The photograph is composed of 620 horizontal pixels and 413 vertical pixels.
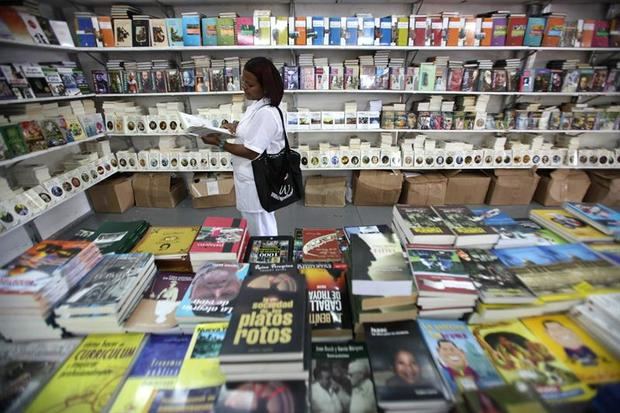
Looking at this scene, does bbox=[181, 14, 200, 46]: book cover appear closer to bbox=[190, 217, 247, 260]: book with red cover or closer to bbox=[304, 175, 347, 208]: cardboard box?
bbox=[304, 175, 347, 208]: cardboard box

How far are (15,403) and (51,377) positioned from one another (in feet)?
0.27

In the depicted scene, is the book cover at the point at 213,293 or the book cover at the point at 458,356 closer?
the book cover at the point at 458,356

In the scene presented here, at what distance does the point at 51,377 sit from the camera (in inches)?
33.3

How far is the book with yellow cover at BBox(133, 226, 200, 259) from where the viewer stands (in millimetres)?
1291

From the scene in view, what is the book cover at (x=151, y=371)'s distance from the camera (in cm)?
79

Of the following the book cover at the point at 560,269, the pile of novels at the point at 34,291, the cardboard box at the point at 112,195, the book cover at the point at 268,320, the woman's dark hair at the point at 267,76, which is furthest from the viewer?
the cardboard box at the point at 112,195

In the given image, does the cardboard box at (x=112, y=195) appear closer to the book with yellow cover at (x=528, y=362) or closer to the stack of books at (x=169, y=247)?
the stack of books at (x=169, y=247)

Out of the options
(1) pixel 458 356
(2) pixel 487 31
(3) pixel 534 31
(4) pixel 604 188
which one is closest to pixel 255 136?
(1) pixel 458 356

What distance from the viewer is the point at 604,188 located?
3.73 m

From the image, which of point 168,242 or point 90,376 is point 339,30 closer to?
point 168,242

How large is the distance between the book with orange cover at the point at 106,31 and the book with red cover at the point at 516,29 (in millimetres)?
4290

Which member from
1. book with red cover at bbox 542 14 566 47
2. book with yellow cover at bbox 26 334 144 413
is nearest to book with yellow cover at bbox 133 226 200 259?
book with yellow cover at bbox 26 334 144 413

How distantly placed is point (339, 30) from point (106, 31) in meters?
2.50


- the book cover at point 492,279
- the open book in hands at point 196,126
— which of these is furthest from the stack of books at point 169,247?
the book cover at point 492,279
